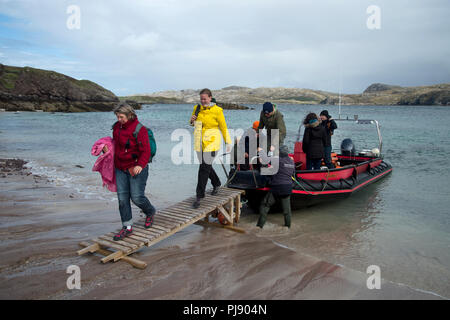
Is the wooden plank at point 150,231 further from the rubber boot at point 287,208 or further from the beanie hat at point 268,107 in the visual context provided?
the beanie hat at point 268,107

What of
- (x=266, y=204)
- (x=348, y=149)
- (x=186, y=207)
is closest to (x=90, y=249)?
(x=186, y=207)

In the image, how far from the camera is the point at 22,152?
47.4ft

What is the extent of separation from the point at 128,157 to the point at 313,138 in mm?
4762

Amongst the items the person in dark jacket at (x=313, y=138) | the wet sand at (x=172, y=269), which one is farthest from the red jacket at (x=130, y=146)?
the person in dark jacket at (x=313, y=138)

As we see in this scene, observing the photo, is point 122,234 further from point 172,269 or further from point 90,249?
point 172,269

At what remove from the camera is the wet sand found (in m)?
3.65

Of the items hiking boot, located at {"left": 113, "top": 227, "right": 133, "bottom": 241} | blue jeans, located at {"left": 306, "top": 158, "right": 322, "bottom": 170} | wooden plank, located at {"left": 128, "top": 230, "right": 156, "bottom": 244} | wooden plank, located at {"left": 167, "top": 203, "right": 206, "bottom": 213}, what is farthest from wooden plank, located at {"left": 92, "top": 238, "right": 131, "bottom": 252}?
blue jeans, located at {"left": 306, "top": 158, "right": 322, "bottom": 170}

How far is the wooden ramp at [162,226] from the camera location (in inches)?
169

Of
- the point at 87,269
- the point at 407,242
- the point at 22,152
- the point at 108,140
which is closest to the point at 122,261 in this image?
the point at 87,269

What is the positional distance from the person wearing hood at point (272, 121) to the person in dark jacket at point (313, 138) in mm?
1277

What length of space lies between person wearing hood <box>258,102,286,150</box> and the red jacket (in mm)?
2840

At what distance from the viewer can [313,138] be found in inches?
294

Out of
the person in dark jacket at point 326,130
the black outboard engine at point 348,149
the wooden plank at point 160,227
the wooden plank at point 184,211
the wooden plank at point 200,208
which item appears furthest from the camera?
the black outboard engine at point 348,149
